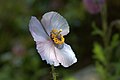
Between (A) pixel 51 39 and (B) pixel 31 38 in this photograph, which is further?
(B) pixel 31 38

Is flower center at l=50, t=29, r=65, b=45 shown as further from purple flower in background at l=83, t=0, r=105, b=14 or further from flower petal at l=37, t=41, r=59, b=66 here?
purple flower in background at l=83, t=0, r=105, b=14

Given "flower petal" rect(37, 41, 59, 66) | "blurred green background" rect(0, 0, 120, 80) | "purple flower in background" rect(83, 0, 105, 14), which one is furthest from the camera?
"blurred green background" rect(0, 0, 120, 80)

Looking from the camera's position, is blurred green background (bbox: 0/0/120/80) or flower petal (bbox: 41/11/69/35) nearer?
flower petal (bbox: 41/11/69/35)

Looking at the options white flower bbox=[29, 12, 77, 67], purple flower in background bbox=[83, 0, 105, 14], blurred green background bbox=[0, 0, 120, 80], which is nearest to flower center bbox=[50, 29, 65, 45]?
white flower bbox=[29, 12, 77, 67]

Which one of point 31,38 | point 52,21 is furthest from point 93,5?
point 31,38

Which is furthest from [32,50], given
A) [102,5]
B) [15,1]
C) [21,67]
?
[102,5]

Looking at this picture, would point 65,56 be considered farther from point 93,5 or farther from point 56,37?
point 93,5

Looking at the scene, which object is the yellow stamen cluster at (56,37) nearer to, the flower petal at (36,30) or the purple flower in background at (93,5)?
the flower petal at (36,30)
